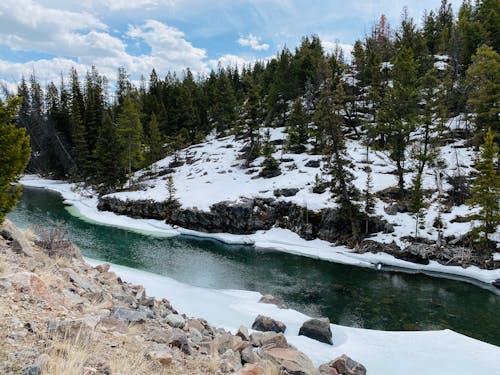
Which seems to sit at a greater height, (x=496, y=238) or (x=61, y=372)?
(x=61, y=372)

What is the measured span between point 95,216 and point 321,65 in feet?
124

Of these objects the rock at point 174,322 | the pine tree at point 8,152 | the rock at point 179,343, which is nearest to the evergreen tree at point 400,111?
the rock at point 174,322

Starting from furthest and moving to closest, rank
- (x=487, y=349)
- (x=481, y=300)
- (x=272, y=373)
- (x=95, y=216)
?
(x=95, y=216) → (x=481, y=300) → (x=487, y=349) → (x=272, y=373)

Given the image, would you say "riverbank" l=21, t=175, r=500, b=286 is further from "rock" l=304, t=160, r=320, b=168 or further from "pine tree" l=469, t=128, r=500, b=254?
"rock" l=304, t=160, r=320, b=168

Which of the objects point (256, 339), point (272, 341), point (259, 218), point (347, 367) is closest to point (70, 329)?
point (256, 339)

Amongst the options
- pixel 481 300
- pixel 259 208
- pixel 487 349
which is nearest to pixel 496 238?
pixel 481 300

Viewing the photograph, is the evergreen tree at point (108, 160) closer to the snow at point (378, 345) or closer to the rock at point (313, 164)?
the rock at point (313, 164)

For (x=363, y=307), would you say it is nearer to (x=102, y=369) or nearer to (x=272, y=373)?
(x=272, y=373)

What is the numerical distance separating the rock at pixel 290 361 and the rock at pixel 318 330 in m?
3.42

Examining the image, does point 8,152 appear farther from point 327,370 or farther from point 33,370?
point 327,370

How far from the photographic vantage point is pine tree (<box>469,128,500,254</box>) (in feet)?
78.8

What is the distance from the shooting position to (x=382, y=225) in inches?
1180

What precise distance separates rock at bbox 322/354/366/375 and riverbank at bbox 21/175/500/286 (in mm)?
17565

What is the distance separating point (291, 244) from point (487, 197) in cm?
1589
